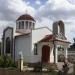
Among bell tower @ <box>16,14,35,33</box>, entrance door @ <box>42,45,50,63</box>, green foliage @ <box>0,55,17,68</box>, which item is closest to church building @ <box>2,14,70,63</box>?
entrance door @ <box>42,45,50,63</box>

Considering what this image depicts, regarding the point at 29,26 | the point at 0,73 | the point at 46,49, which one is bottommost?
the point at 0,73

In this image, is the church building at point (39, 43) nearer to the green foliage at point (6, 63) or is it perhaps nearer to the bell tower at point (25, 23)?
the bell tower at point (25, 23)

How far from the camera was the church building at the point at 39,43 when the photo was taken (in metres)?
34.2

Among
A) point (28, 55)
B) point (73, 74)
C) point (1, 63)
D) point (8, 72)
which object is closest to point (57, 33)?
point (28, 55)

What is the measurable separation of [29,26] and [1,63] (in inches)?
447

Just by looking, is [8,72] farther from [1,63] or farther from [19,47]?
[19,47]

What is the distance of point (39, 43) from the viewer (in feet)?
113

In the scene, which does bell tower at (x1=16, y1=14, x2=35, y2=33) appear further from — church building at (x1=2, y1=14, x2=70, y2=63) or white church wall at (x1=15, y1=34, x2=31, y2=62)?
white church wall at (x1=15, y1=34, x2=31, y2=62)

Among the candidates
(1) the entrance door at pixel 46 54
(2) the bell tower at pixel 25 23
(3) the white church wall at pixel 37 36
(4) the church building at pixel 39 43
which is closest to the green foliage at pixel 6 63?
(4) the church building at pixel 39 43

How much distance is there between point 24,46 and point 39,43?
1967 millimetres

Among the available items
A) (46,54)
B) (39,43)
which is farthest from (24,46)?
(46,54)

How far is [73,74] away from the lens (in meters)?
8.50

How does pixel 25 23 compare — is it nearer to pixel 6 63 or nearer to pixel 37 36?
pixel 37 36

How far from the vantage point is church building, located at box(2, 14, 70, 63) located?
34.2 metres
